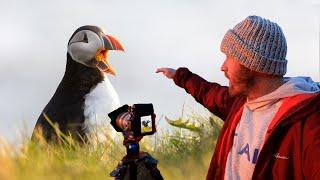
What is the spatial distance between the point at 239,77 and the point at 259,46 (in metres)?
0.13

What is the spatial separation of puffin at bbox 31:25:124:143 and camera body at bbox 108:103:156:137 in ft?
8.27

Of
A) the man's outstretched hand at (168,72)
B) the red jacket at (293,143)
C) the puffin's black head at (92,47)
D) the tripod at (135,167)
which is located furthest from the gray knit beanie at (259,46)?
the puffin's black head at (92,47)

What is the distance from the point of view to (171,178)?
4.16 m

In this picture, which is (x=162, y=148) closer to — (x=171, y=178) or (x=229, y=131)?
(x=171, y=178)

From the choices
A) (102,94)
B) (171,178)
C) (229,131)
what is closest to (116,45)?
(102,94)

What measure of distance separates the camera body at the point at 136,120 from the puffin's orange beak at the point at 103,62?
3.06 metres

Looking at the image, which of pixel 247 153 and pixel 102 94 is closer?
pixel 247 153

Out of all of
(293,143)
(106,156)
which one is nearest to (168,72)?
(293,143)

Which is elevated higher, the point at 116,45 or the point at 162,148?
the point at 116,45

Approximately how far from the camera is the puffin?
204 inches

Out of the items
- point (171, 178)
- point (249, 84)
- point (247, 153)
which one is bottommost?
point (171, 178)

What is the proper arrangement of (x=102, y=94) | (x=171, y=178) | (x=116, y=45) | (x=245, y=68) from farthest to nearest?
1. (x=102, y=94)
2. (x=116, y=45)
3. (x=171, y=178)
4. (x=245, y=68)

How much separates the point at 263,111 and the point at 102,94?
315cm

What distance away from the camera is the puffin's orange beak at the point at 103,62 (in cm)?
551
